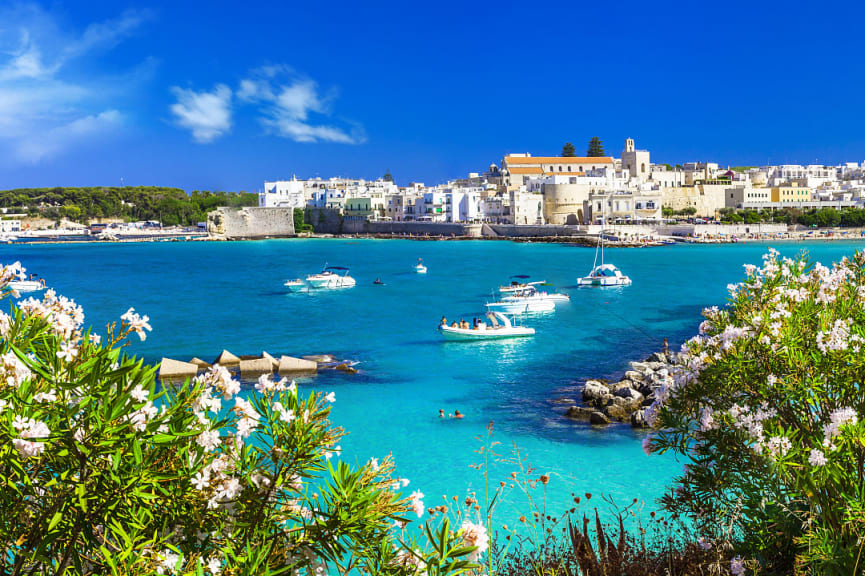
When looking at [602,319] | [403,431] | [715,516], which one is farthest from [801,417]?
[602,319]

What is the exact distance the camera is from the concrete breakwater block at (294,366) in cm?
1720

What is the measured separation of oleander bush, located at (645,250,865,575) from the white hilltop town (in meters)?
79.8

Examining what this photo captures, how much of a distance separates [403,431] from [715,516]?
27.5ft

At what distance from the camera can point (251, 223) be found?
100000 millimetres

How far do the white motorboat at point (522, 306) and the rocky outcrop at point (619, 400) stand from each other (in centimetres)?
1274

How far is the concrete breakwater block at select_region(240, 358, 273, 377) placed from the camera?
17.0m

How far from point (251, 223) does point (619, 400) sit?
92243 millimetres

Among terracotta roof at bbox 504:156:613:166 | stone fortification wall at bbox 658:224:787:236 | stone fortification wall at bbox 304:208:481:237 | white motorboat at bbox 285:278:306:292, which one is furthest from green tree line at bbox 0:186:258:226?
white motorboat at bbox 285:278:306:292

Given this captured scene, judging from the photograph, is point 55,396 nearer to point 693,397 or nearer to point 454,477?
point 693,397

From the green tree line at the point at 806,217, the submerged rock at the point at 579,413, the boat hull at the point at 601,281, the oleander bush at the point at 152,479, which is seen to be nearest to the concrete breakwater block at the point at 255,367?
the submerged rock at the point at 579,413

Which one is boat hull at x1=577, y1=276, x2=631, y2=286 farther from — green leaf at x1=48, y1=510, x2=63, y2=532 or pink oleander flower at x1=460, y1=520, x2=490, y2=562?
green leaf at x1=48, y1=510, x2=63, y2=532

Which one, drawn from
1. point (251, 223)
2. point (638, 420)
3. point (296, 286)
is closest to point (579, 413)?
point (638, 420)

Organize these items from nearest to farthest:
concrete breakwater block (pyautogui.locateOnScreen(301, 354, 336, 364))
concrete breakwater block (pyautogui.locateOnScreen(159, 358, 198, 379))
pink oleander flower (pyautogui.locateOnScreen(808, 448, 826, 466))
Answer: pink oleander flower (pyautogui.locateOnScreen(808, 448, 826, 466))
concrete breakwater block (pyautogui.locateOnScreen(159, 358, 198, 379))
concrete breakwater block (pyautogui.locateOnScreen(301, 354, 336, 364))

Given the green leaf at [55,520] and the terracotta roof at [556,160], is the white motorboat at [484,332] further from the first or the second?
the terracotta roof at [556,160]
